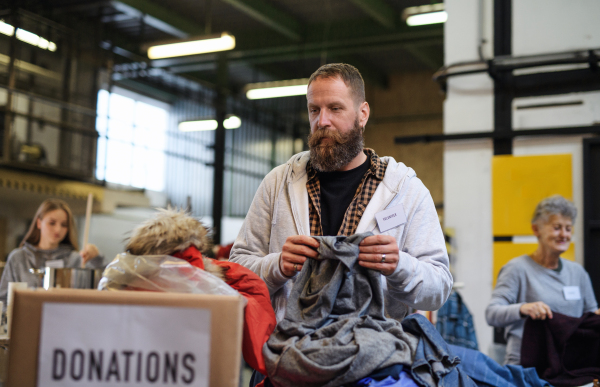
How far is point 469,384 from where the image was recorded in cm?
166

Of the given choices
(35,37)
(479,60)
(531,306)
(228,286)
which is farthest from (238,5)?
(228,286)

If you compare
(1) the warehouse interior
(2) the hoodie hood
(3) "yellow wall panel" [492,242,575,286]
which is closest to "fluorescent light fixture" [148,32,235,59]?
(1) the warehouse interior

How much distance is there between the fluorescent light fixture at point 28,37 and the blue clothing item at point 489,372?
7.60 m

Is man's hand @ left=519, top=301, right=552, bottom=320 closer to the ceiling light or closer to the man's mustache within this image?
the man's mustache

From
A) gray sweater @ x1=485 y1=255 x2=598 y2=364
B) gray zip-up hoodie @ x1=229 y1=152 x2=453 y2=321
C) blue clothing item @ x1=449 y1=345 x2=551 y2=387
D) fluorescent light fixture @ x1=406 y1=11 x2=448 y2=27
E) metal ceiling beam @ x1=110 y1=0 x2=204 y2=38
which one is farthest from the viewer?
metal ceiling beam @ x1=110 y1=0 x2=204 y2=38

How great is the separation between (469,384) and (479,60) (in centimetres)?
378

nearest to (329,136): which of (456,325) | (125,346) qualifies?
(125,346)

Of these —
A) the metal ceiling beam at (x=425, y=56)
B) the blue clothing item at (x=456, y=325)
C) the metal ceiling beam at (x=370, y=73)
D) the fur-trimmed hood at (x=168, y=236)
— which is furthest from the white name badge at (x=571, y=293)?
the metal ceiling beam at (x=370, y=73)

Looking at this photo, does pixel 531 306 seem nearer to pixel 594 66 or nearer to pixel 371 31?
pixel 594 66

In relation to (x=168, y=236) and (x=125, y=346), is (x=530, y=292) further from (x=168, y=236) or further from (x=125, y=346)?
(x=125, y=346)

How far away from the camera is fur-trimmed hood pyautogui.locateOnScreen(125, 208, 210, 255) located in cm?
149

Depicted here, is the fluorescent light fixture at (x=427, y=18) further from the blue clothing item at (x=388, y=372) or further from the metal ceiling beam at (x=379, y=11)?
the blue clothing item at (x=388, y=372)

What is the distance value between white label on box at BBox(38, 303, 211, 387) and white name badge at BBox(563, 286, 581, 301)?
8.41 ft

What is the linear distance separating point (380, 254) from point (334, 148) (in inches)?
16.8
